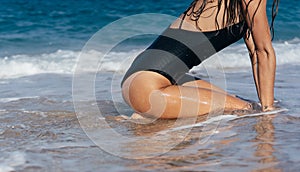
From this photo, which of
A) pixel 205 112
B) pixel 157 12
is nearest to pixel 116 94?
pixel 205 112

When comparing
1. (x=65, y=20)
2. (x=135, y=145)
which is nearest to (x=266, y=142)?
(x=135, y=145)

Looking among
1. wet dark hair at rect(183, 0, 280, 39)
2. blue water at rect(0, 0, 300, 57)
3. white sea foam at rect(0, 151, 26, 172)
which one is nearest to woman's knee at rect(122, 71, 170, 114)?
wet dark hair at rect(183, 0, 280, 39)

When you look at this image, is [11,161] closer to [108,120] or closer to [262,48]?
[108,120]

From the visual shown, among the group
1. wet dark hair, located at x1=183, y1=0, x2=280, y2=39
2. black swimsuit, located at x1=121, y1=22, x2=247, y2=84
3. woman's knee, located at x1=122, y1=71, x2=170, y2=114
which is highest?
wet dark hair, located at x1=183, y1=0, x2=280, y2=39

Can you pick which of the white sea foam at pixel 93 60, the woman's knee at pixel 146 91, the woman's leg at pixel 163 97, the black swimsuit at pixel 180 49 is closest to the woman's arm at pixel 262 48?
the black swimsuit at pixel 180 49

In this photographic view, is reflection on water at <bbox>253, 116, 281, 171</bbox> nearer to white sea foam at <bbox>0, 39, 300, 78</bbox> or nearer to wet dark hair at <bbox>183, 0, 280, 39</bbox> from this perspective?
wet dark hair at <bbox>183, 0, 280, 39</bbox>

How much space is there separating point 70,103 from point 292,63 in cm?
459

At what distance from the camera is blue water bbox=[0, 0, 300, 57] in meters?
11.9

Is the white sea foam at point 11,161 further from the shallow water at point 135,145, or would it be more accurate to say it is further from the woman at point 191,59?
the woman at point 191,59

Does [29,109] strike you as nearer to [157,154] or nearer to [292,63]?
[157,154]

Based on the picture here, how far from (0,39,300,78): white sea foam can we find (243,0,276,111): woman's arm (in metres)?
4.17

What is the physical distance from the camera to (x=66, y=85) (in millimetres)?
6703

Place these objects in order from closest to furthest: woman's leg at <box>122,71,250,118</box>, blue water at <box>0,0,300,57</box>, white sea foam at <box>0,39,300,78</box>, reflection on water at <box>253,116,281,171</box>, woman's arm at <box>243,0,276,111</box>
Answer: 1. reflection on water at <box>253,116,281,171</box>
2. woman's arm at <box>243,0,276,111</box>
3. woman's leg at <box>122,71,250,118</box>
4. white sea foam at <box>0,39,300,78</box>
5. blue water at <box>0,0,300,57</box>

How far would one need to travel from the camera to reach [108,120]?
4.27 meters
